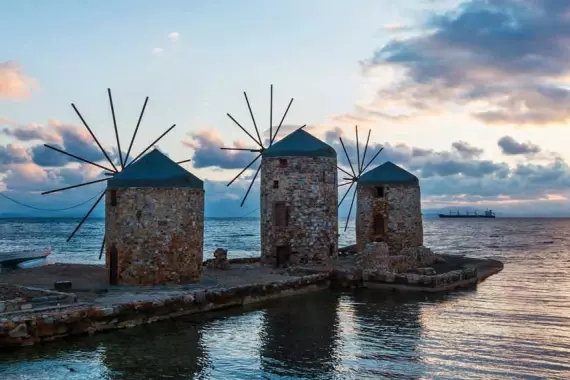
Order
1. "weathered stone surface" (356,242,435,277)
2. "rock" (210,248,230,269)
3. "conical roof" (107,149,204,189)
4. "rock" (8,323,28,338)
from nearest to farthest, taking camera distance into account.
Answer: "rock" (8,323,28,338), "conical roof" (107,149,204,189), "weathered stone surface" (356,242,435,277), "rock" (210,248,230,269)

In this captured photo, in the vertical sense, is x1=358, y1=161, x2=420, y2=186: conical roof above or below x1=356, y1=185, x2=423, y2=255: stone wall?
above

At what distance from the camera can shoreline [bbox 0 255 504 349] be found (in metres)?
13.0

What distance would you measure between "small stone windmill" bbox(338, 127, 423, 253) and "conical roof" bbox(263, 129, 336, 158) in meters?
5.17

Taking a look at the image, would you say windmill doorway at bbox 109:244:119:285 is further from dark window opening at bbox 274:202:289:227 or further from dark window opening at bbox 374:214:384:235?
dark window opening at bbox 374:214:384:235

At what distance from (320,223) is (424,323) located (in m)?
8.81

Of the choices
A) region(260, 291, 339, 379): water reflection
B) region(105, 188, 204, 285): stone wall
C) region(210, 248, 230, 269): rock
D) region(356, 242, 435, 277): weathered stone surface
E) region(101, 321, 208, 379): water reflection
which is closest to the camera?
region(101, 321, 208, 379): water reflection

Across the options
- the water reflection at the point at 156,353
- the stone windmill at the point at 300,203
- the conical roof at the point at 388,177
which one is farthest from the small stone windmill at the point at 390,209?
the water reflection at the point at 156,353

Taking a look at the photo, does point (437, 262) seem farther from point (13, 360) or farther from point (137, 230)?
point (13, 360)

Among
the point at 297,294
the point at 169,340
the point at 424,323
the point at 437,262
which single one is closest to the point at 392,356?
the point at 424,323

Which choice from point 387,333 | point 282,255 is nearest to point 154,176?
point 282,255

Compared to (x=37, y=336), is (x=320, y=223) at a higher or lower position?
higher

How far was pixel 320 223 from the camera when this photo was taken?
2411 cm

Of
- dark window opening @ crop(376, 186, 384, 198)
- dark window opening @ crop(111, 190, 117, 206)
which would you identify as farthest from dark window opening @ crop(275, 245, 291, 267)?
dark window opening @ crop(111, 190, 117, 206)

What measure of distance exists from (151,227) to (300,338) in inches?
254
